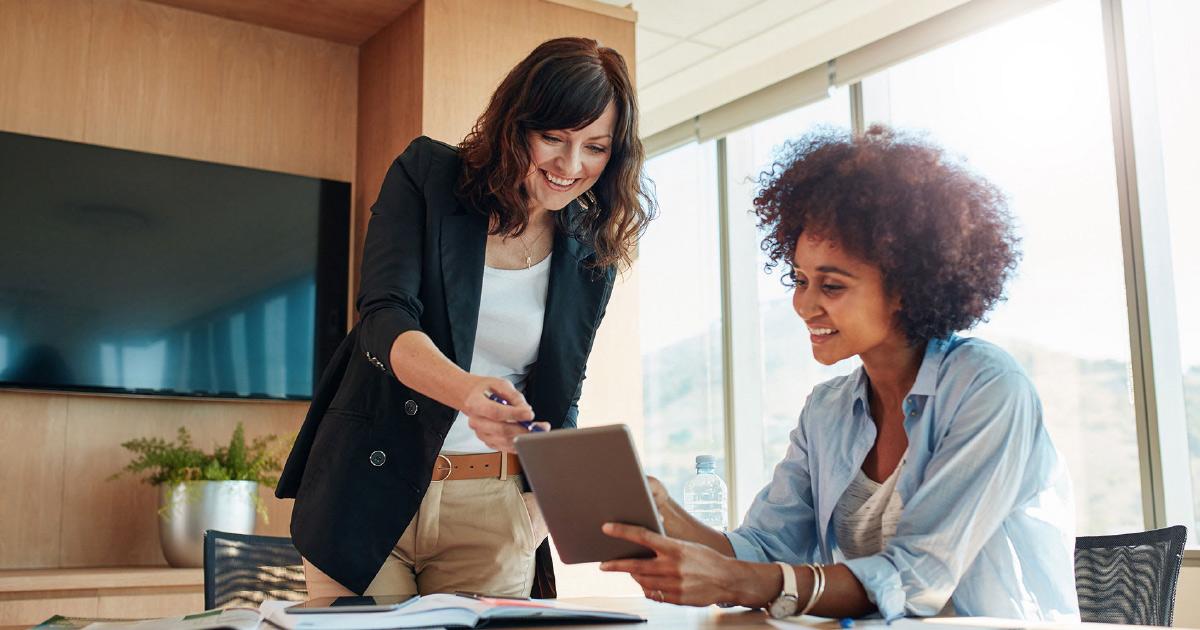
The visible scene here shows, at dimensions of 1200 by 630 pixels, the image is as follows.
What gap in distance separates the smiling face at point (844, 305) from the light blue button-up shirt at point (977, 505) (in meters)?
0.08

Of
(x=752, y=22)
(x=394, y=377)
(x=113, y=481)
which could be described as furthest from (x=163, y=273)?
(x=752, y=22)

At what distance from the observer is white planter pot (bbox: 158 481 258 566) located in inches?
124

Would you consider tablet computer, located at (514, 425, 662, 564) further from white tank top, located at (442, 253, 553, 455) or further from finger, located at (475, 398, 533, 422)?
white tank top, located at (442, 253, 553, 455)

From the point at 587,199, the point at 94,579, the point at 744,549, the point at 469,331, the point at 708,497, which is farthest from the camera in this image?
the point at 708,497

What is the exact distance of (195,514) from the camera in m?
3.15

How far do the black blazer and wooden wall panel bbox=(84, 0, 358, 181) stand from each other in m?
2.18

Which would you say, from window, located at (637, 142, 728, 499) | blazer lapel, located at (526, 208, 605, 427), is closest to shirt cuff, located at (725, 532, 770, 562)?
blazer lapel, located at (526, 208, 605, 427)

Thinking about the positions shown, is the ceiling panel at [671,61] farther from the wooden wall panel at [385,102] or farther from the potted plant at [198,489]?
the potted plant at [198,489]

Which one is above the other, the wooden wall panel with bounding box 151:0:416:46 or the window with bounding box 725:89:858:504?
the wooden wall panel with bounding box 151:0:416:46

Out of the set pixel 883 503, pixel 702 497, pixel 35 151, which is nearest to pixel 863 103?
pixel 702 497

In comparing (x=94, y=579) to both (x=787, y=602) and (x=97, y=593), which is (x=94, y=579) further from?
(x=787, y=602)

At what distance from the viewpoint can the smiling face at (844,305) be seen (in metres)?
1.46

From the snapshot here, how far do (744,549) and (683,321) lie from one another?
3828 mm

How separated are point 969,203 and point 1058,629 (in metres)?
0.60
